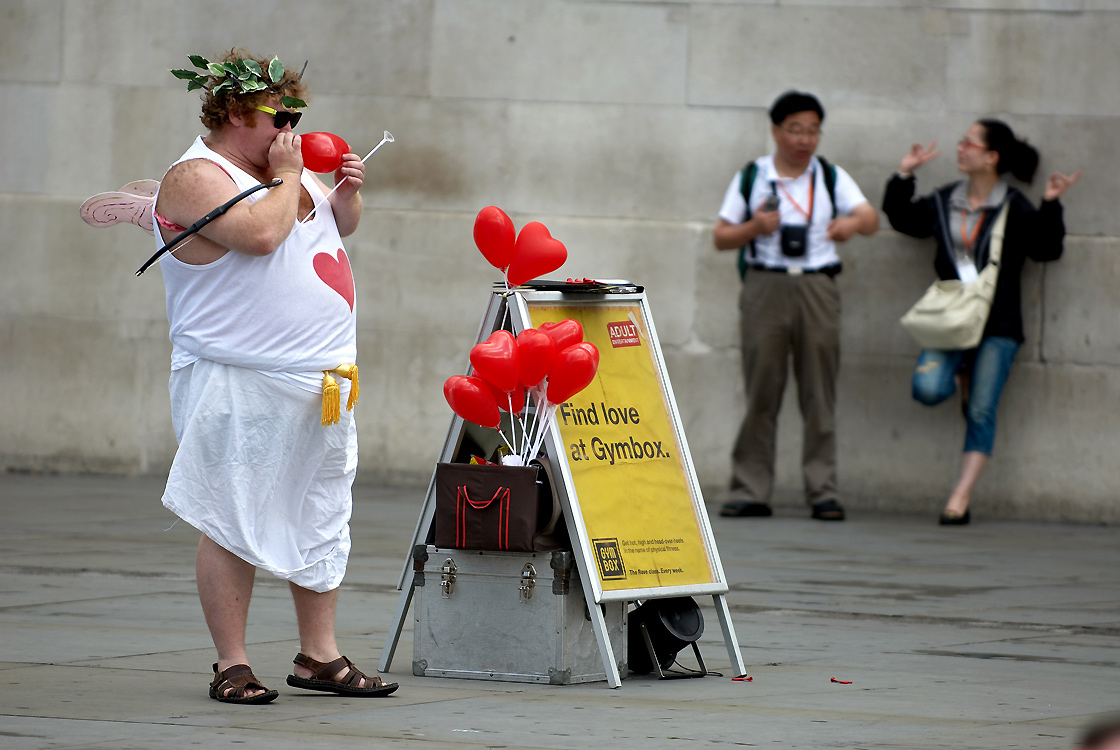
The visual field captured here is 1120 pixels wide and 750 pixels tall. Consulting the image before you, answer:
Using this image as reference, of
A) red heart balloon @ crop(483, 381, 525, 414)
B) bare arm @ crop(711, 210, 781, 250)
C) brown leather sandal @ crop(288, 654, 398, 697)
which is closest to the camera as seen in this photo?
brown leather sandal @ crop(288, 654, 398, 697)

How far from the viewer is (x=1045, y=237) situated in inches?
422

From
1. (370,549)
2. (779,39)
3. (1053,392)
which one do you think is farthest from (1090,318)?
(370,549)

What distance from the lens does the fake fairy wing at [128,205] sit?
5.37m

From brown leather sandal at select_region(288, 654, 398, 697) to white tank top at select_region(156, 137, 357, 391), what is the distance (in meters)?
0.80

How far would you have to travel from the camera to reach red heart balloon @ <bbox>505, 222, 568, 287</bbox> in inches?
226

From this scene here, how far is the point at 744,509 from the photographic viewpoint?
10891mm

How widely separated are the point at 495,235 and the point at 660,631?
1355mm

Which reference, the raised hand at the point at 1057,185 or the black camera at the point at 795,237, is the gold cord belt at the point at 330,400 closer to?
the black camera at the point at 795,237

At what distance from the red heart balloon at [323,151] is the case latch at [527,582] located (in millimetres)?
1336

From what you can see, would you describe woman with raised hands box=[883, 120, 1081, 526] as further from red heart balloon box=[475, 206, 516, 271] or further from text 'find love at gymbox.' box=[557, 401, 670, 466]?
red heart balloon box=[475, 206, 516, 271]

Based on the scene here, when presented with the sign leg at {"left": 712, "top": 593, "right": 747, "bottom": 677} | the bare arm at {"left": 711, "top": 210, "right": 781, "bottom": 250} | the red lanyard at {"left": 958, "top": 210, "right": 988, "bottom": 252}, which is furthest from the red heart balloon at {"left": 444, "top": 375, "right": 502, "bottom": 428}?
the red lanyard at {"left": 958, "top": 210, "right": 988, "bottom": 252}

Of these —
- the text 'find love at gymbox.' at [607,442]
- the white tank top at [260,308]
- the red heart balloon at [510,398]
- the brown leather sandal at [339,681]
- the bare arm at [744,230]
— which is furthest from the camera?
the bare arm at [744,230]

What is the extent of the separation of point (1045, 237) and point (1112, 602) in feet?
11.6

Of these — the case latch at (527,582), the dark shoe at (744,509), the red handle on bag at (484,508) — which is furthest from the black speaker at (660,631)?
the dark shoe at (744,509)
